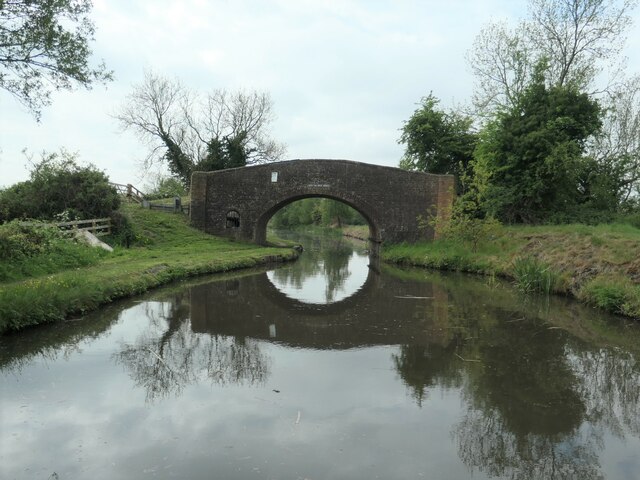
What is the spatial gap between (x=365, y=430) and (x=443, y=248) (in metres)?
17.0

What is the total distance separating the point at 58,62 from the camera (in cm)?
1096

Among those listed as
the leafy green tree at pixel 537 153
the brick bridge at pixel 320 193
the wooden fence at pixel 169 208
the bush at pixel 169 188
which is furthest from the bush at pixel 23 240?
the bush at pixel 169 188

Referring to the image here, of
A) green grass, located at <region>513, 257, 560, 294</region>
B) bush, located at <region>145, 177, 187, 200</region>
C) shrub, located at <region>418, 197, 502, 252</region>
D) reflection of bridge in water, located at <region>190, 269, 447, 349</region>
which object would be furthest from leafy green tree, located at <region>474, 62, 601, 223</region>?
bush, located at <region>145, 177, 187, 200</region>

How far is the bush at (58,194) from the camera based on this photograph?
17922 mm

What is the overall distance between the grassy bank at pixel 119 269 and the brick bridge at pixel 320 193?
4.24 ft

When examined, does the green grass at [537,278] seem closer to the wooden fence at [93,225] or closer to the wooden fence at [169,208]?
the wooden fence at [93,225]

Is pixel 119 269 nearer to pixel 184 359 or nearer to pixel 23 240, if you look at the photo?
pixel 23 240

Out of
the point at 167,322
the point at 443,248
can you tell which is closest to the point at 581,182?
the point at 443,248

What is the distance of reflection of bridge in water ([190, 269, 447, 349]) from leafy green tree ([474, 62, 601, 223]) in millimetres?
8801

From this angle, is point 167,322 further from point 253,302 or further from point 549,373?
point 549,373

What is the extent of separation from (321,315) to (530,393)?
16.6 ft

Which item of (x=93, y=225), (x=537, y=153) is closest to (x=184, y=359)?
(x=93, y=225)

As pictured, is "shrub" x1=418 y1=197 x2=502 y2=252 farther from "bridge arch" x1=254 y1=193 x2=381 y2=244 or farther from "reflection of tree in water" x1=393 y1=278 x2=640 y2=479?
"reflection of tree in water" x1=393 y1=278 x2=640 y2=479

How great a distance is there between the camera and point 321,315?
10.3 m
